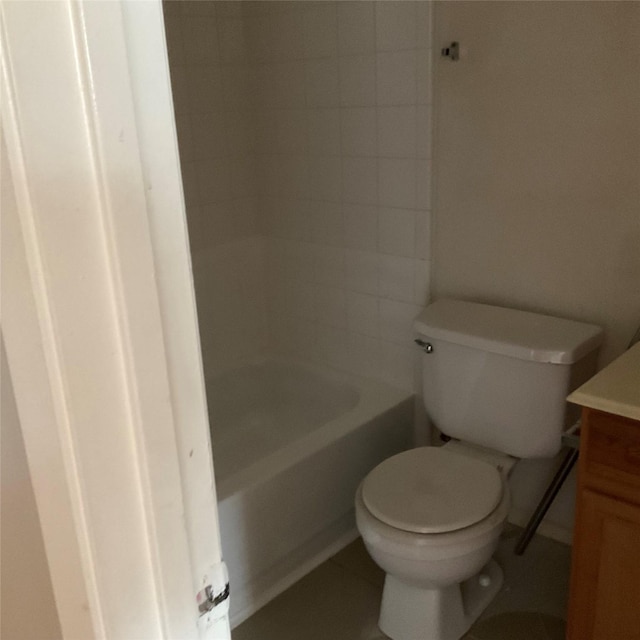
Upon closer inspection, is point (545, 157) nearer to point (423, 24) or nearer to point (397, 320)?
point (423, 24)

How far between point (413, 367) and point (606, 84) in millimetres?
1002

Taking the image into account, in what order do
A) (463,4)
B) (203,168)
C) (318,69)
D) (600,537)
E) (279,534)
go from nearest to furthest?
1. (600,537)
2. (463,4)
3. (279,534)
4. (318,69)
5. (203,168)

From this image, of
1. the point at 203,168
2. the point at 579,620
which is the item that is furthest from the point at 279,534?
the point at 203,168

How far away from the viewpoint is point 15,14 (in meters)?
0.39

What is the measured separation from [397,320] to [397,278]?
141mm

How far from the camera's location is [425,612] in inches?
67.2

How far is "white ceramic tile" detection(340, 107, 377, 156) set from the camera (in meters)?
2.08

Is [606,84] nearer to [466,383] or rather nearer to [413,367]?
[466,383]

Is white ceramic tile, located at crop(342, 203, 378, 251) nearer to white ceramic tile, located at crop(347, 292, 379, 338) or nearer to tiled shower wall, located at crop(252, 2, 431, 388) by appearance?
tiled shower wall, located at crop(252, 2, 431, 388)

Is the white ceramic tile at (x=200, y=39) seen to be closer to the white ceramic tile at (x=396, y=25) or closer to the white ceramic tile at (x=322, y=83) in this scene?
the white ceramic tile at (x=322, y=83)

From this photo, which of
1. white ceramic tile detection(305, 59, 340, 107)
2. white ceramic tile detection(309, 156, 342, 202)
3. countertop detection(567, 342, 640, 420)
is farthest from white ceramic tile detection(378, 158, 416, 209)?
countertop detection(567, 342, 640, 420)

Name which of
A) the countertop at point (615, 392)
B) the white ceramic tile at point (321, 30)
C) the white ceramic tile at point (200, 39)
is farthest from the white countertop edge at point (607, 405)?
the white ceramic tile at point (200, 39)

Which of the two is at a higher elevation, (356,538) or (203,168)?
(203,168)

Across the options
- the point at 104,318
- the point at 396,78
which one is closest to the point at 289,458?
the point at 396,78
